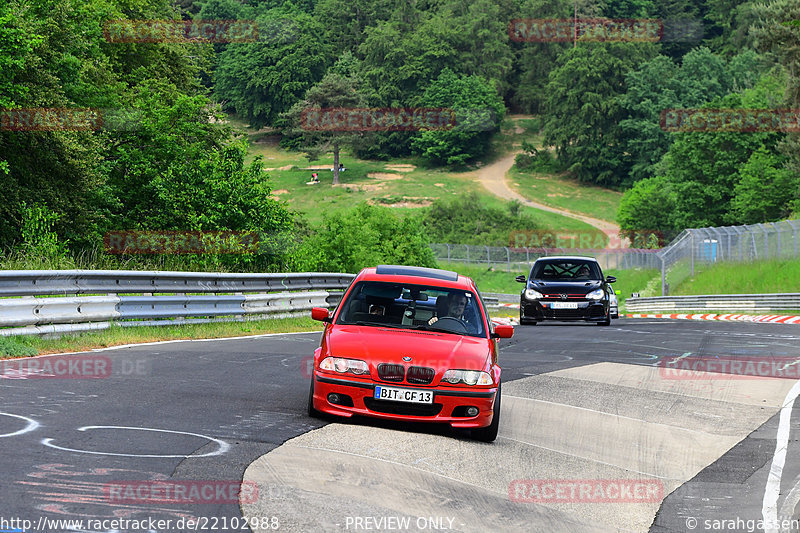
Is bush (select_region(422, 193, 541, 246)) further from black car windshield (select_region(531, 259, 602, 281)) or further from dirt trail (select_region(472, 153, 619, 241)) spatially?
black car windshield (select_region(531, 259, 602, 281))

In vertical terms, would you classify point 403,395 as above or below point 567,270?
above

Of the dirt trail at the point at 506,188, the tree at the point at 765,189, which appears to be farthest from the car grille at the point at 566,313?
the dirt trail at the point at 506,188

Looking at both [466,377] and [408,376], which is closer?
[408,376]

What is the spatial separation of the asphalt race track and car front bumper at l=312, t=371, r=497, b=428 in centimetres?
16

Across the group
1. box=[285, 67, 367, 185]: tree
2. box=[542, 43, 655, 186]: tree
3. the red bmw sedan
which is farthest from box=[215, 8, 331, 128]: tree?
the red bmw sedan

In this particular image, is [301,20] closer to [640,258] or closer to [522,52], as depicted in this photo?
[522,52]

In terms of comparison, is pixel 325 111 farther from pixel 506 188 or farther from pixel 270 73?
pixel 506 188

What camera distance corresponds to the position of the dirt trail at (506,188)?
119100 mm

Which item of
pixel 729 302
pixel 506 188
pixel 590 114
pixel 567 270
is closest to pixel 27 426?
pixel 567 270

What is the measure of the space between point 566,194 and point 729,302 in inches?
3624

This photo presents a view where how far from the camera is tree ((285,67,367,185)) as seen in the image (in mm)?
142750

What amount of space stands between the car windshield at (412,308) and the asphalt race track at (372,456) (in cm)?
99

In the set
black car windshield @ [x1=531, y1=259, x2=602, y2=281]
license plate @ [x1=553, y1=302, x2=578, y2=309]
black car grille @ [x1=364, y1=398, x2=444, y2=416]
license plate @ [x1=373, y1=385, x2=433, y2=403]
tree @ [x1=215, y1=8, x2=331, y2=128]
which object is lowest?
license plate @ [x1=553, y1=302, x2=578, y2=309]

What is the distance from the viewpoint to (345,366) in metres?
8.87
